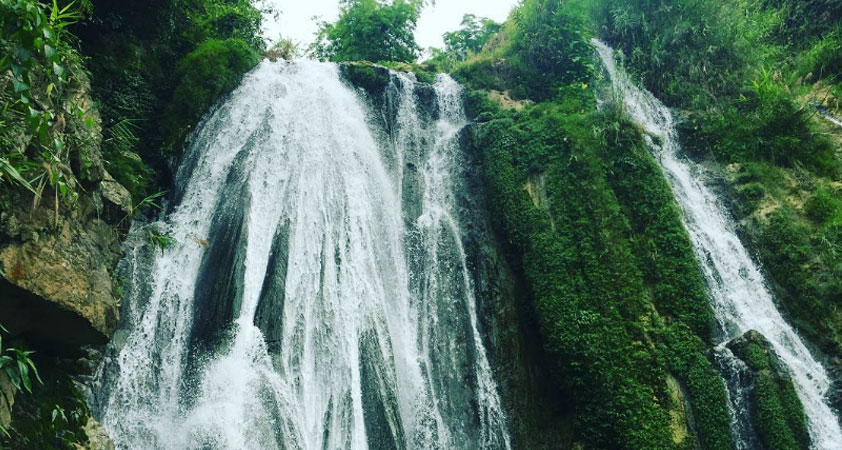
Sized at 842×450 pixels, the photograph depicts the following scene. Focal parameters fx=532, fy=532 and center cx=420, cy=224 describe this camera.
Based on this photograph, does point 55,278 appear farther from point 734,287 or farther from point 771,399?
point 734,287

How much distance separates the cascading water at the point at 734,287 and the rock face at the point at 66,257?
10062 millimetres

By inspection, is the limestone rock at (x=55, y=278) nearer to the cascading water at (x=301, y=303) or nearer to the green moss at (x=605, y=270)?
the cascading water at (x=301, y=303)

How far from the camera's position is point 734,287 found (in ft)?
36.0

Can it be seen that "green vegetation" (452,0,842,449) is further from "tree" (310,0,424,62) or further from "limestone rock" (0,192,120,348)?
"limestone rock" (0,192,120,348)

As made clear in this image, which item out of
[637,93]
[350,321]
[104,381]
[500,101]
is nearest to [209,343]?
[104,381]

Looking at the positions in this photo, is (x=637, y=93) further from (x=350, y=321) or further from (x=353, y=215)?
(x=350, y=321)

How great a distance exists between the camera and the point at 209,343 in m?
9.19

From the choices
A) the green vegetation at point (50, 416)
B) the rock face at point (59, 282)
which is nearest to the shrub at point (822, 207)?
the rock face at point (59, 282)

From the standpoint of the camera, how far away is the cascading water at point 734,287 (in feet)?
30.1

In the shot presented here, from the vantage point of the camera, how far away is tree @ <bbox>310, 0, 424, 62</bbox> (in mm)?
21047

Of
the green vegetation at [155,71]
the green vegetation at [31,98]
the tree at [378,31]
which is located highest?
the tree at [378,31]

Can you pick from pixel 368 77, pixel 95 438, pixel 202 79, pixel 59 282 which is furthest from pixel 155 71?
pixel 95 438

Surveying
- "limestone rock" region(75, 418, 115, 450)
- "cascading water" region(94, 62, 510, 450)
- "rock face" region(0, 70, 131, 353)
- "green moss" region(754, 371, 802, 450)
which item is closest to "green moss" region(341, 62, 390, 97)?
"cascading water" region(94, 62, 510, 450)

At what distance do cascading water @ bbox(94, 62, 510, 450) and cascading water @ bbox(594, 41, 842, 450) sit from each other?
16.4 ft
